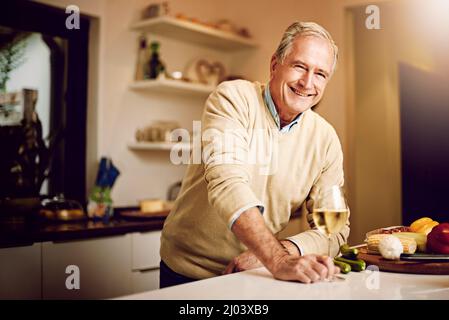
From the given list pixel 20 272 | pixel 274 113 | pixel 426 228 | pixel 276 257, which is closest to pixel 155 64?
pixel 20 272

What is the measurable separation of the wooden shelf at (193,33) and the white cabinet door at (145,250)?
4.55 feet

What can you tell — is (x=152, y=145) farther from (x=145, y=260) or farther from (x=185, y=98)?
(x=145, y=260)

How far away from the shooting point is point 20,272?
236 cm

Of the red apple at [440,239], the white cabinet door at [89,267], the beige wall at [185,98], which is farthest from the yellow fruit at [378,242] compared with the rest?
the beige wall at [185,98]

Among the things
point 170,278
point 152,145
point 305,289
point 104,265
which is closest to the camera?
point 305,289

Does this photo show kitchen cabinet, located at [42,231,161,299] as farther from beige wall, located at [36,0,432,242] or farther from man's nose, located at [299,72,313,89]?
man's nose, located at [299,72,313,89]

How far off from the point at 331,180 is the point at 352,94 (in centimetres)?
224

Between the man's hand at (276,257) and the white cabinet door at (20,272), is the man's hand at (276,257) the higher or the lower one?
the higher one

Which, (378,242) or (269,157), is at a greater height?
(269,157)

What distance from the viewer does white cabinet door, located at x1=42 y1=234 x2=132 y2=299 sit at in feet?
8.09

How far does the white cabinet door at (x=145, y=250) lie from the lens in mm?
2834

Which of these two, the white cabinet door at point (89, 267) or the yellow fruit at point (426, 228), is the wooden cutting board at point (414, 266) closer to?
the yellow fruit at point (426, 228)

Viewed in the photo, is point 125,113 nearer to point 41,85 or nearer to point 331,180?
point 41,85

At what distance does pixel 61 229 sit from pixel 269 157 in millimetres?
1293
